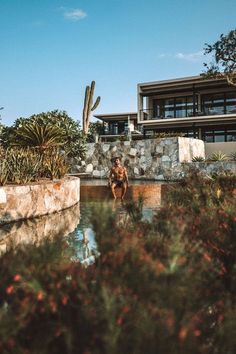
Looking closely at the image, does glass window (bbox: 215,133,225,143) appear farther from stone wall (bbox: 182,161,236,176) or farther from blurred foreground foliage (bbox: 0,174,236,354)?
blurred foreground foliage (bbox: 0,174,236,354)

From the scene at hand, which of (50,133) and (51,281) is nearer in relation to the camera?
(51,281)

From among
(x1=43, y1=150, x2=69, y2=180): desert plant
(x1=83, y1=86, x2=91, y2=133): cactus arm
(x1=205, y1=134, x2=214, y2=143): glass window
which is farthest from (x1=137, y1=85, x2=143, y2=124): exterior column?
(x1=43, y1=150, x2=69, y2=180): desert plant

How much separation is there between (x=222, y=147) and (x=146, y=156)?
6.49 meters

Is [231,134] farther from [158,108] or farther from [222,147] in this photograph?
[158,108]

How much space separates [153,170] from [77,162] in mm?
6169

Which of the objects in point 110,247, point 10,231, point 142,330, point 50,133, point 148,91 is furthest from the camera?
point 148,91

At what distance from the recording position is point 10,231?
7875 mm

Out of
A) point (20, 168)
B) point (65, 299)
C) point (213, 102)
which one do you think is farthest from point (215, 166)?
point (65, 299)

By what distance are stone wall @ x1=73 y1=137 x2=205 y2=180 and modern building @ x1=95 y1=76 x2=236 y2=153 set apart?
131 inches

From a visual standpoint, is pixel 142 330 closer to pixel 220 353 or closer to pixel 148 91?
pixel 220 353

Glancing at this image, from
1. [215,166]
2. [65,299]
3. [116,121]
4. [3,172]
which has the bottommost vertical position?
[65,299]

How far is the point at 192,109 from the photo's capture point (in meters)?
33.8

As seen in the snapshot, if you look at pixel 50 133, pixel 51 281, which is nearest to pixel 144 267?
pixel 51 281

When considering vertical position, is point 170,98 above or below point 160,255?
above
